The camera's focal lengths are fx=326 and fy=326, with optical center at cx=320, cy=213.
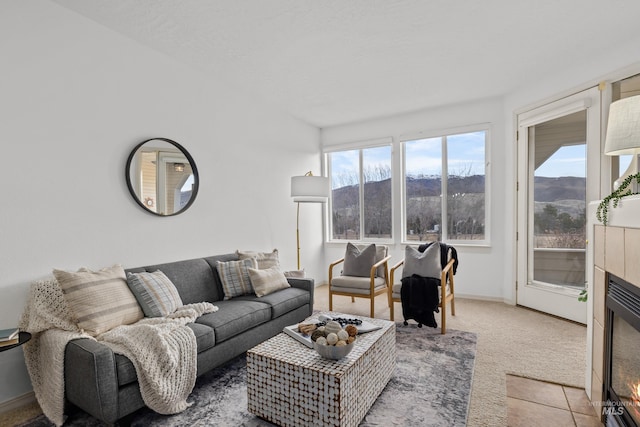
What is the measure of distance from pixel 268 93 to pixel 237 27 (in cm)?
144

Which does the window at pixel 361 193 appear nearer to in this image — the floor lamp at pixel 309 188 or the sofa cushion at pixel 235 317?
the floor lamp at pixel 309 188

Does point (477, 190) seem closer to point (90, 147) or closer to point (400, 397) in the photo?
point (400, 397)

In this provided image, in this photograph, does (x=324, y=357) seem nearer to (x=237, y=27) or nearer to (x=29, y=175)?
(x=29, y=175)

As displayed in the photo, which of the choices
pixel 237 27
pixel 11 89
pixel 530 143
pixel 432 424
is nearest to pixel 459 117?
pixel 530 143

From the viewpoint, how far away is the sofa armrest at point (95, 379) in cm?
172

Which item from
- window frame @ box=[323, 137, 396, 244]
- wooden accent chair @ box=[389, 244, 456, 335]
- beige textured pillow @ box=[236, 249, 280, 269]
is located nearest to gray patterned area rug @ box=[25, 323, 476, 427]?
wooden accent chair @ box=[389, 244, 456, 335]

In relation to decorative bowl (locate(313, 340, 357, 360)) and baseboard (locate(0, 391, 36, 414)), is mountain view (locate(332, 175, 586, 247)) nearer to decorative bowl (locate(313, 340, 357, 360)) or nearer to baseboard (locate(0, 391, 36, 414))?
decorative bowl (locate(313, 340, 357, 360))

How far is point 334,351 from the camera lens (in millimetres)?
1796

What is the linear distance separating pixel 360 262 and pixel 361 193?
5.74 ft

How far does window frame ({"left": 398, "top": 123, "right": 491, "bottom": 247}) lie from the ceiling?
68cm

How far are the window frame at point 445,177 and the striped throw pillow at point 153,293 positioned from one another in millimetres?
3534

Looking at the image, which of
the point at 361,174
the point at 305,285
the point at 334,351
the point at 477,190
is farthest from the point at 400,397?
the point at 361,174

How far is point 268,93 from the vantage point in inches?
161

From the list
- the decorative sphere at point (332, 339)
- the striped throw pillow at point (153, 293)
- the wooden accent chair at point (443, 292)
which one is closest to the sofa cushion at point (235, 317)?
the striped throw pillow at point (153, 293)
